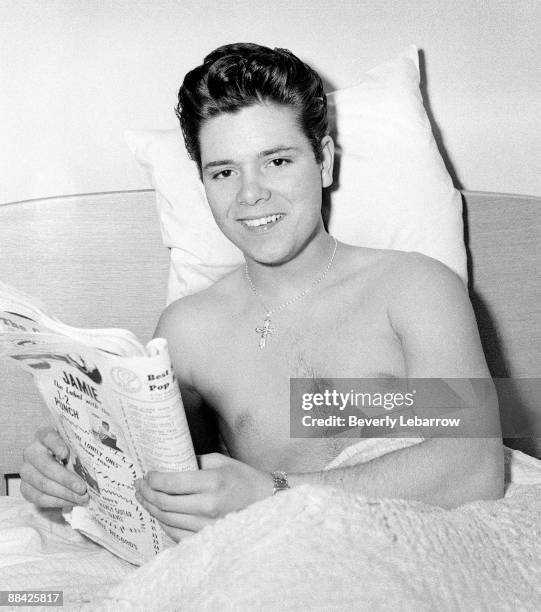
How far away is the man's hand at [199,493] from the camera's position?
1069mm

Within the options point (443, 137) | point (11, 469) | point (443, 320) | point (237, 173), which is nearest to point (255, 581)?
point (443, 320)

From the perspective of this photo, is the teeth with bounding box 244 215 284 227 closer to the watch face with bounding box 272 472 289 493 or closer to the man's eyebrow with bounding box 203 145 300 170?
the man's eyebrow with bounding box 203 145 300 170

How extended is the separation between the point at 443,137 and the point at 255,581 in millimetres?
1109

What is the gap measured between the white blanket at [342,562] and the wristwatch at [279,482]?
→ 174 millimetres

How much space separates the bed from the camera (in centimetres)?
91

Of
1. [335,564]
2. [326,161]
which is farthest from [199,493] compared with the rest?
[326,161]

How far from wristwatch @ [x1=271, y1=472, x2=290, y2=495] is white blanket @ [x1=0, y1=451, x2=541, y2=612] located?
174 millimetres

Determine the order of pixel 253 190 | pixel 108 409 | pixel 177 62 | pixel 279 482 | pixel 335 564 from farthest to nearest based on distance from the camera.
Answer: pixel 177 62, pixel 253 190, pixel 279 482, pixel 108 409, pixel 335 564

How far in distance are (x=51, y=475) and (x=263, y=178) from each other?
0.55 m

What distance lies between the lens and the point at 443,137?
174 centimetres

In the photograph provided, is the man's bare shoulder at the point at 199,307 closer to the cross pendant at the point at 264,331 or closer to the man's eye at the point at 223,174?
the cross pendant at the point at 264,331

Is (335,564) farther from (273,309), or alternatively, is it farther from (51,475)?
(273,309)

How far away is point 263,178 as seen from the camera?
4.52 ft

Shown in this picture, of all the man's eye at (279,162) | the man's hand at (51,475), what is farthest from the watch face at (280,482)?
the man's eye at (279,162)
